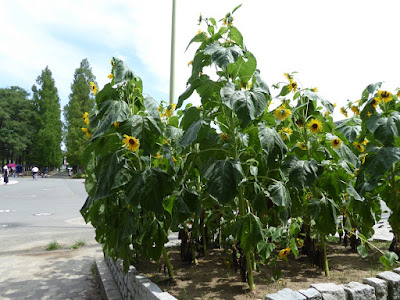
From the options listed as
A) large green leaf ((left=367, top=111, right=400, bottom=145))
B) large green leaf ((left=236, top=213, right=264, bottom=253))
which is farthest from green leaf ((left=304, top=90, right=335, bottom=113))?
large green leaf ((left=236, top=213, right=264, bottom=253))

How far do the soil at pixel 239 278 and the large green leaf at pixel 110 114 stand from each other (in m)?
1.49

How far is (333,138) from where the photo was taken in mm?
2639

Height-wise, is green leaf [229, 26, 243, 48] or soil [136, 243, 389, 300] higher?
green leaf [229, 26, 243, 48]

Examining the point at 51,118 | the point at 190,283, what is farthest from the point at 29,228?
the point at 51,118

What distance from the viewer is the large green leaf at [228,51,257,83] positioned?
2438 mm

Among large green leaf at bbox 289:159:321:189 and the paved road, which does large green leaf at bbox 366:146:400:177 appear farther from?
the paved road

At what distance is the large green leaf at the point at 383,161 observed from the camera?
262 cm

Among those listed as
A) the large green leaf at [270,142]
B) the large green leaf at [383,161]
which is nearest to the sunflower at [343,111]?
the large green leaf at [383,161]

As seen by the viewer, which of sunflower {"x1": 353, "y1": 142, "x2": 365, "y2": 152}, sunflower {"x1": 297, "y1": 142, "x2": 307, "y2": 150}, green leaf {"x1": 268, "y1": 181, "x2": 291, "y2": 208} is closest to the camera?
green leaf {"x1": 268, "y1": 181, "x2": 291, "y2": 208}

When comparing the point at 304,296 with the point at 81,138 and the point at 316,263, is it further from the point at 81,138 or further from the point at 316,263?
the point at 81,138

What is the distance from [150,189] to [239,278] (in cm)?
131

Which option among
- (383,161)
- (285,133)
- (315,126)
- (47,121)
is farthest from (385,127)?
(47,121)

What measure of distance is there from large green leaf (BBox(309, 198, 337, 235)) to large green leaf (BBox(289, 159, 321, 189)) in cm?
33

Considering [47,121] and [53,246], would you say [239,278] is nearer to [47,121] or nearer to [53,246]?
[53,246]
